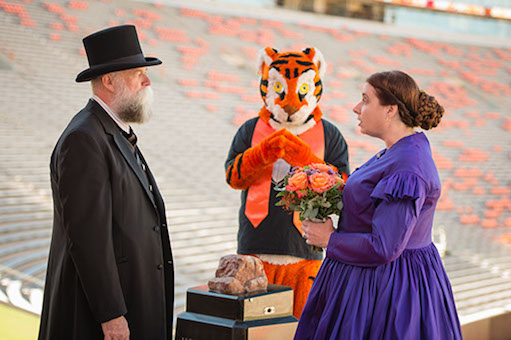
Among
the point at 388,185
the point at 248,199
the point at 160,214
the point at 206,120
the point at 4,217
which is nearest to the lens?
the point at 388,185

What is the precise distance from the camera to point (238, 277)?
2.16 meters

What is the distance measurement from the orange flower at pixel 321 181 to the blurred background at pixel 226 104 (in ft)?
6.69

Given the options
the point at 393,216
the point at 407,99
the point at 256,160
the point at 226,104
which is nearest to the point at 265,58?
the point at 256,160

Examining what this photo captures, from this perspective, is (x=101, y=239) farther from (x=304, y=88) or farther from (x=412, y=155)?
(x=304, y=88)

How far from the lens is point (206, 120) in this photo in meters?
9.84

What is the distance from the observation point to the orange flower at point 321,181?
1894 millimetres

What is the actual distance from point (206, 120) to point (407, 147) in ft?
26.9

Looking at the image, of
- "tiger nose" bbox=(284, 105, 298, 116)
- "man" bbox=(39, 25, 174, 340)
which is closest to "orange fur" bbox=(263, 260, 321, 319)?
"man" bbox=(39, 25, 174, 340)

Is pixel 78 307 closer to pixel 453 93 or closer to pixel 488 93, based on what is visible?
pixel 453 93

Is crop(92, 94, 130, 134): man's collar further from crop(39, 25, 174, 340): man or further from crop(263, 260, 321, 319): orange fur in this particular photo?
crop(263, 260, 321, 319): orange fur

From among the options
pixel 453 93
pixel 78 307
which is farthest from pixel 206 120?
pixel 78 307

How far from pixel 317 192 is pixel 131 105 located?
0.77 meters

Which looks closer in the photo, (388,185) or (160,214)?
(388,185)

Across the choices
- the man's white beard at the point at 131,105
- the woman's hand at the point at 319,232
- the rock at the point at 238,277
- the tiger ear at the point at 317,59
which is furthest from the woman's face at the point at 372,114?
the tiger ear at the point at 317,59
